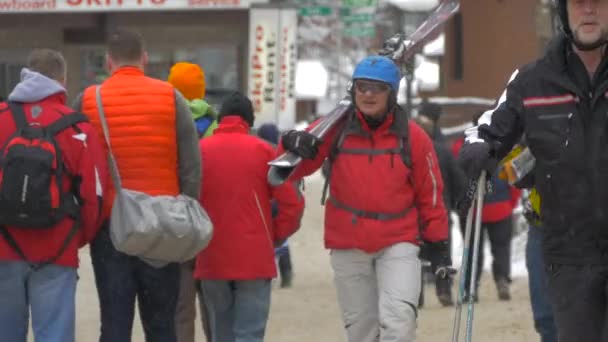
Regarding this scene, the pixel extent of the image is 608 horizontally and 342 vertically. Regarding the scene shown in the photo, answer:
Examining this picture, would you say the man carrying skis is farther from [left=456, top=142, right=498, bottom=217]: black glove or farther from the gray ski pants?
the gray ski pants

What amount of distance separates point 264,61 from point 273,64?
0.41 ft

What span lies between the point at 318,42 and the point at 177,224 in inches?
1597

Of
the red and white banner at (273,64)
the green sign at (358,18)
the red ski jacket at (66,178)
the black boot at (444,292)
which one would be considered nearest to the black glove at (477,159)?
the red ski jacket at (66,178)

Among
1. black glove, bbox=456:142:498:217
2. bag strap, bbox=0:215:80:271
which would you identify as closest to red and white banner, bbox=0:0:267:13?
bag strap, bbox=0:215:80:271

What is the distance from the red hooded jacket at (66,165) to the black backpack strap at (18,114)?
0.02 meters

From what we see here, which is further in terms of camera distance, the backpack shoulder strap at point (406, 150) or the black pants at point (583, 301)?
the backpack shoulder strap at point (406, 150)

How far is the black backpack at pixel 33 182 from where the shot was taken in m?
7.07

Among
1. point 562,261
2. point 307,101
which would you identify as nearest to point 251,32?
point 562,261

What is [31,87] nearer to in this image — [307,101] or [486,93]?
[486,93]

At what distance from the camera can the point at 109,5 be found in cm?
1936

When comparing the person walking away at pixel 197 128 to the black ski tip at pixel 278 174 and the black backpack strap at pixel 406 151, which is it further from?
the black backpack strap at pixel 406 151

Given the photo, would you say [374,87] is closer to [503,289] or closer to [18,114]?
[18,114]

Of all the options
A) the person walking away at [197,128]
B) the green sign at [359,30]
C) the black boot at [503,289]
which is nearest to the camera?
the person walking away at [197,128]

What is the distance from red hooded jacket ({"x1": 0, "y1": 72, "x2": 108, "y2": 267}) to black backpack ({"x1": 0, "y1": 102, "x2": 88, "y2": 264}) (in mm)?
38
